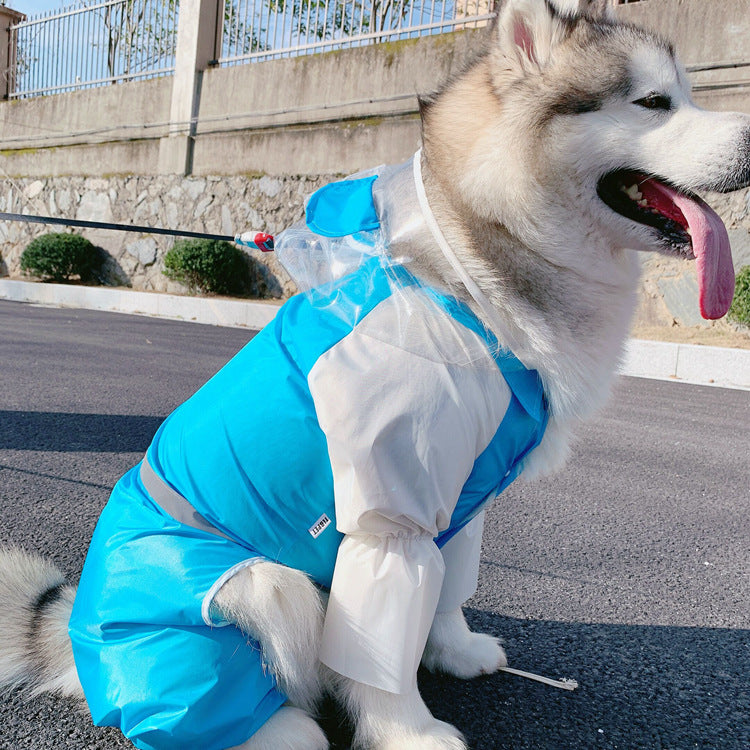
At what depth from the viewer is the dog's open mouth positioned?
1.87 m

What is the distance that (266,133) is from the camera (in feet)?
43.4

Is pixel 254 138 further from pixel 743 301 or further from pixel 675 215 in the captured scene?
pixel 675 215

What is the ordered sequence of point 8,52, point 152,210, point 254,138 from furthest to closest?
point 8,52 → point 152,210 → point 254,138

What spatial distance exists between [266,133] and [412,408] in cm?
1254

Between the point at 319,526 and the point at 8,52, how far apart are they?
1972 cm

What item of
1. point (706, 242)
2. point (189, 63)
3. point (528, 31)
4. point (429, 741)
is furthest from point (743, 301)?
point (189, 63)

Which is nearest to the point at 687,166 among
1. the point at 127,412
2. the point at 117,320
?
the point at 127,412

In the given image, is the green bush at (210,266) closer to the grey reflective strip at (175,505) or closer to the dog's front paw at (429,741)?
the grey reflective strip at (175,505)

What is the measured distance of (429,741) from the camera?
1.67 m

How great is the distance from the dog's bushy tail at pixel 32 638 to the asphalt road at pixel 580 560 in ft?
0.17

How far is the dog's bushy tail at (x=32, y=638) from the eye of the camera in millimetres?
1866

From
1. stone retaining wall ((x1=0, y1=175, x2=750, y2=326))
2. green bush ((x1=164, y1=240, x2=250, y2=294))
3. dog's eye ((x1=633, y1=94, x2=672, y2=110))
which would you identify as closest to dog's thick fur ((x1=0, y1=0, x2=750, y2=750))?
dog's eye ((x1=633, y1=94, x2=672, y2=110))

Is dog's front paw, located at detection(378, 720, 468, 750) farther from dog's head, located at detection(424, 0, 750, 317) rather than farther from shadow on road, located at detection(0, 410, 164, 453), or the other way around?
shadow on road, located at detection(0, 410, 164, 453)

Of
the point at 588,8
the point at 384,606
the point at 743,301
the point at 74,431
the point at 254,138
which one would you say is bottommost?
the point at 74,431
